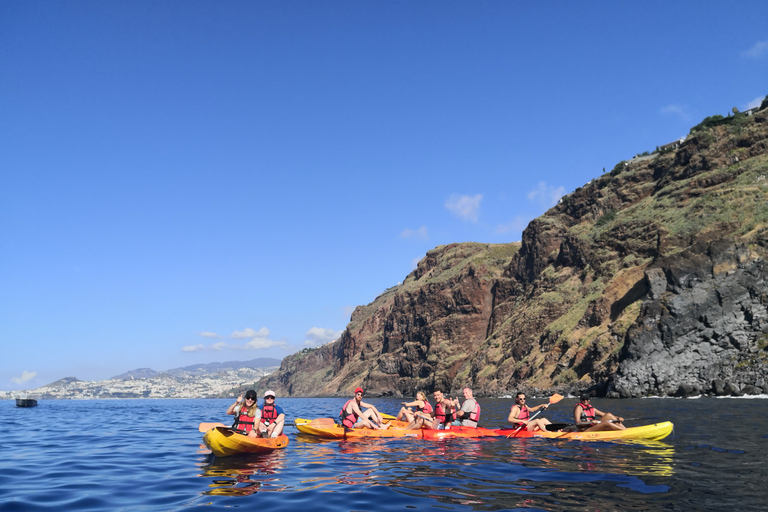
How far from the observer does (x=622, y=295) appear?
2795 inches

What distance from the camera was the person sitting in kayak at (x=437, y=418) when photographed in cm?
1944

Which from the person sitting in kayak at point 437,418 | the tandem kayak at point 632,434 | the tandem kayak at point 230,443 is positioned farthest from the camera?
the person sitting in kayak at point 437,418

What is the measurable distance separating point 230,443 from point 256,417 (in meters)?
1.58

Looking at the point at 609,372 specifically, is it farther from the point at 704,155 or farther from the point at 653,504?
the point at 653,504

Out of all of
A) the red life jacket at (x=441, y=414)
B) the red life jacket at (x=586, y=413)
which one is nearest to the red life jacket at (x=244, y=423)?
the red life jacket at (x=441, y=414)

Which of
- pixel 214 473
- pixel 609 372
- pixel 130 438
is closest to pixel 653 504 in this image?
pixel 214 473

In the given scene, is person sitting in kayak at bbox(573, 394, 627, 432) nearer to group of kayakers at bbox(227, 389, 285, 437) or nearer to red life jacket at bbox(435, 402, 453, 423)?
red life jacket at bbox(435, 402, 453, 423)

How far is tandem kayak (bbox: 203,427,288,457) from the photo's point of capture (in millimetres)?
13758

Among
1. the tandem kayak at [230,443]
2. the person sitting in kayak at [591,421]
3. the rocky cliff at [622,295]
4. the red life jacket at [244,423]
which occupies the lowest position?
the person sitting in kayak at [591,421]

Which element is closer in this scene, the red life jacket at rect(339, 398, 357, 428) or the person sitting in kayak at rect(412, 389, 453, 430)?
the person sitting in kayak at rect(412, 389, 453, 430)

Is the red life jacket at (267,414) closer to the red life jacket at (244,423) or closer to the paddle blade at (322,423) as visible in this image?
the red life jacket at (244,423)

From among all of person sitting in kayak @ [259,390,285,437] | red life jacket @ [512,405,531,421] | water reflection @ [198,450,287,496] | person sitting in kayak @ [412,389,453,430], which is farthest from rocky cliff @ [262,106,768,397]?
water reflection @ [198,450,287,496]

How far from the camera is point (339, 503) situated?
29.4 feet

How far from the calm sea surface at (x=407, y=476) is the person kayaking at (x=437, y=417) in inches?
55.1
